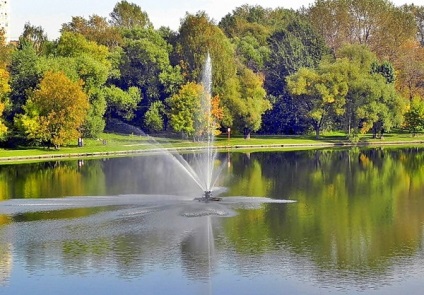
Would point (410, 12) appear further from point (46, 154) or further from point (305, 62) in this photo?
point (46, 154)

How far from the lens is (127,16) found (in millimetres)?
139625

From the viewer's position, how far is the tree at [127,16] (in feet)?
457

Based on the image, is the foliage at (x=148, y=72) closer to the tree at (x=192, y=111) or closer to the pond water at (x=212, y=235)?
the tree at (x=192, y=111)

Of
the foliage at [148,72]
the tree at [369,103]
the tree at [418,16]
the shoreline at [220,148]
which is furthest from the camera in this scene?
the tree at [418,16]

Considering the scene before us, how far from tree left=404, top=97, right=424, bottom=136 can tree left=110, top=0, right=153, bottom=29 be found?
5680cm

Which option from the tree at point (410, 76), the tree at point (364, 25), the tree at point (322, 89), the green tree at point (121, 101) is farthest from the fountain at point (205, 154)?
the tree at point (364, 25)

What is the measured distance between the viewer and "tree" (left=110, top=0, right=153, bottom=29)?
457 ft

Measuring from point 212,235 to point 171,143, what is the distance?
55047mm

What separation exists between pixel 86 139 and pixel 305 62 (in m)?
33.8

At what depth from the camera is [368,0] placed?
395 ft

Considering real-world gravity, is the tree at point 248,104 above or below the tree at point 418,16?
below

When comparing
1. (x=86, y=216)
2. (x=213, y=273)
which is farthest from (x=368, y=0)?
(x=213, y=273)

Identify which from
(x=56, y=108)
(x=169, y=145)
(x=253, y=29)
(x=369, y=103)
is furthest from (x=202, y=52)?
(x=253, y=29)

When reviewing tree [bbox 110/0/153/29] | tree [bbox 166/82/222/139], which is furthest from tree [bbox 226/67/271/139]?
tree [bbox 110/0/153/29]
